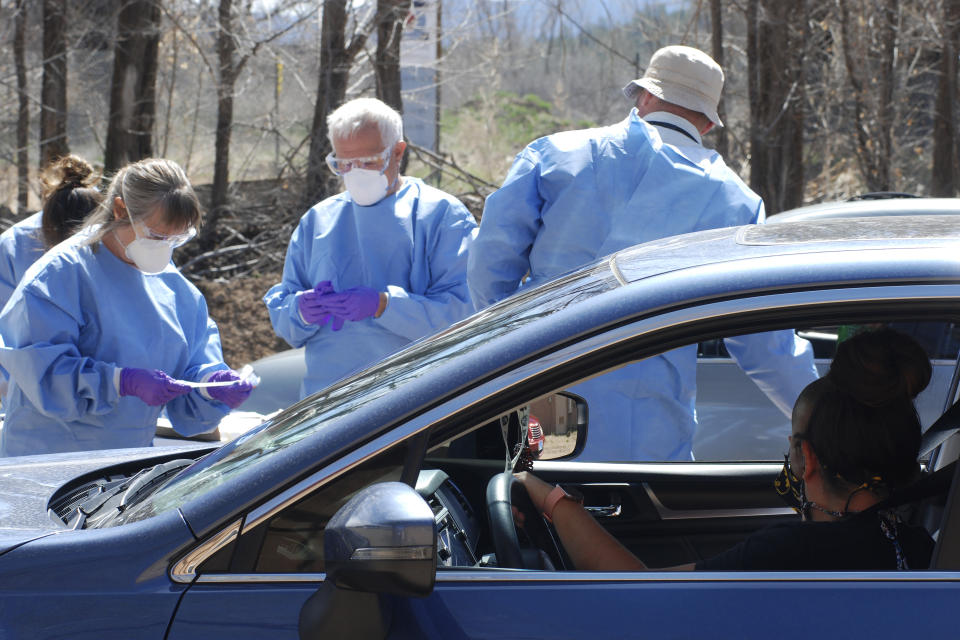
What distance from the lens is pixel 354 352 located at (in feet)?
13.2

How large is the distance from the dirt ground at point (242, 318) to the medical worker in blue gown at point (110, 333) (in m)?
5.23

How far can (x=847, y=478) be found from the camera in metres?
2.00

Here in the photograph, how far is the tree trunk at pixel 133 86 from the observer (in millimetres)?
9750

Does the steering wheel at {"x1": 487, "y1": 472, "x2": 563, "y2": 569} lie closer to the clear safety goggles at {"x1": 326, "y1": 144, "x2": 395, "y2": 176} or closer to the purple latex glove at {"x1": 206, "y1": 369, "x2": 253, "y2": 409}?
the purple latex glove at {"x1": 206, "y1": 369, "x2": 253, "y2": 409}

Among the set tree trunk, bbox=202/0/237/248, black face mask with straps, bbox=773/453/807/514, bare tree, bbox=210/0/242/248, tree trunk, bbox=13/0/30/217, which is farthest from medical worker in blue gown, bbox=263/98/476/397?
tree trunk, bbox=13/0/30/217

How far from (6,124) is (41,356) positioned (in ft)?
42.1

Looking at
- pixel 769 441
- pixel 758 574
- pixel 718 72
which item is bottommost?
pixel 769 441

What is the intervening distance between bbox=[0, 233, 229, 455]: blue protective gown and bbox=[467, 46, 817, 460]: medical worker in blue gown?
3.36ft

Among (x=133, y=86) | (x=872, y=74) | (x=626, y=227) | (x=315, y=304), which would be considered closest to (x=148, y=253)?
(x=315, y=304)

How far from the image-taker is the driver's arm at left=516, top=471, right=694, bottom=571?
2.04m

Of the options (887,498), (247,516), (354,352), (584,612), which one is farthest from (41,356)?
(887,498)

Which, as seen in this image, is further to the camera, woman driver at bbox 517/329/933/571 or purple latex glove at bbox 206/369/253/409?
purple latex glove at bbox 206/369/253/409

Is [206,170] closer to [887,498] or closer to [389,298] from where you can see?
[389,298]

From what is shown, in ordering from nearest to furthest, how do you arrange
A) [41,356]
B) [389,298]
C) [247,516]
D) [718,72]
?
[247,516] → [41,356] → [718,72] → [389,298]
